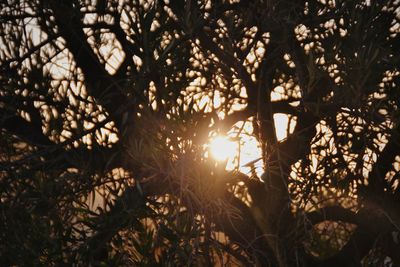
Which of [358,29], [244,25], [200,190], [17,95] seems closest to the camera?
[200,190]

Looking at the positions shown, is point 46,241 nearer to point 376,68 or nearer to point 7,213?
point 7,213

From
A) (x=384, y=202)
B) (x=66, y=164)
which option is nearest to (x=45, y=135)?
(x=66, y=164)

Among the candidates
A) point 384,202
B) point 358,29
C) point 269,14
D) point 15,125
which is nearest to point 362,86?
point 358,29

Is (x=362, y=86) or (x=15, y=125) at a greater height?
(x=15, y=125)

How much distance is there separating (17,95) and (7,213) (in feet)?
2.86

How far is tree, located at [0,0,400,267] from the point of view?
2988 mm

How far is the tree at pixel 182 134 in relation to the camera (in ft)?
9.80

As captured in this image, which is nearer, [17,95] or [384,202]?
[17,95]

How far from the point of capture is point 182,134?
295 cm

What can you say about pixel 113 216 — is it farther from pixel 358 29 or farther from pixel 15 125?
pixel 15 125

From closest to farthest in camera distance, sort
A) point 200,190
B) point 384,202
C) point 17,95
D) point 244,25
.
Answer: point 200,190 < point 244,25 < point 17,95 < point 384,202

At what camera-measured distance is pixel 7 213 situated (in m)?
3.79

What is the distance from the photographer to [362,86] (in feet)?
9.86

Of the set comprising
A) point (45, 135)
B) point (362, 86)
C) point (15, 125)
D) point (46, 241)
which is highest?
point (15, 125)
